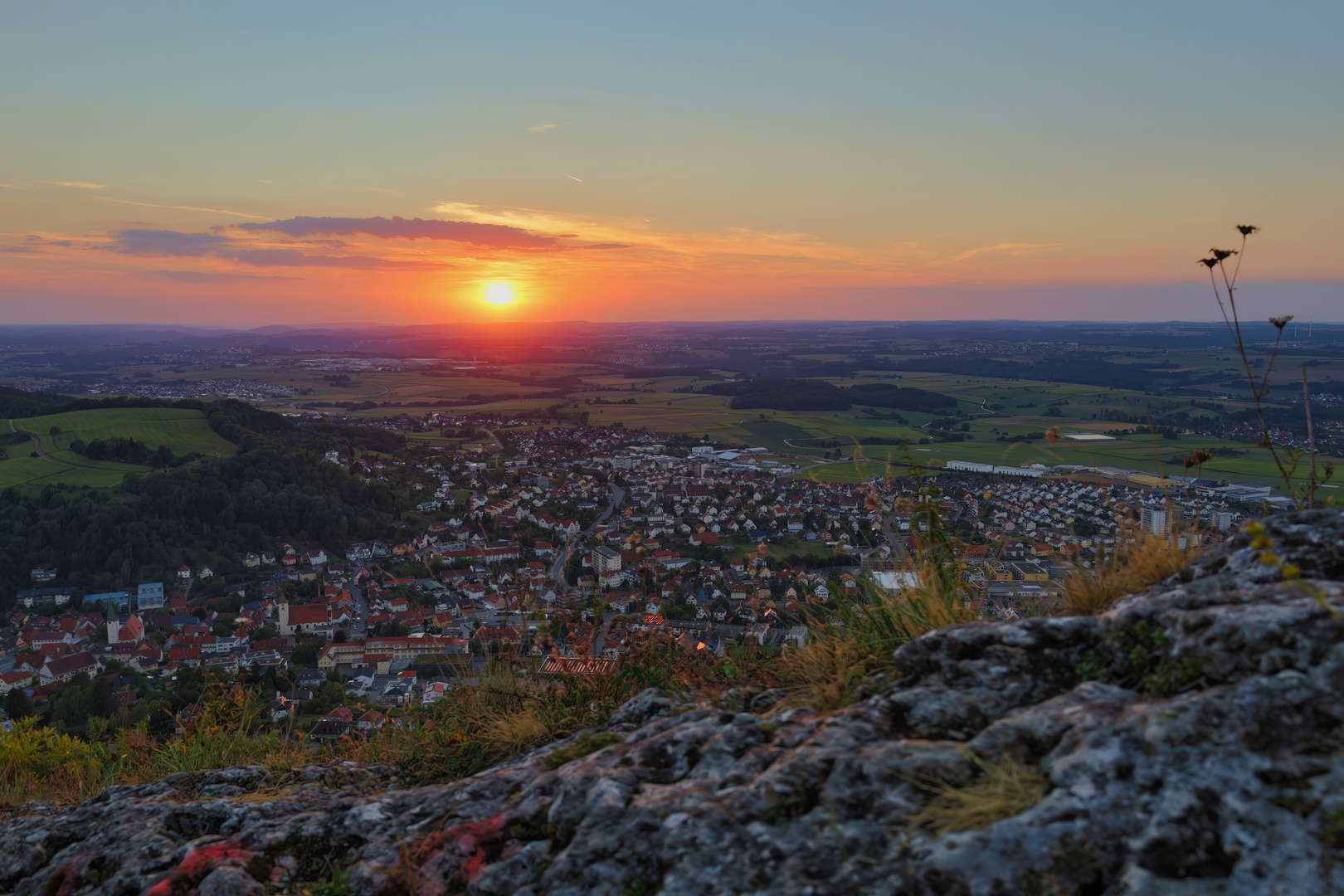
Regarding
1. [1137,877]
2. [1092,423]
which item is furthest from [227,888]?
[1092,423]

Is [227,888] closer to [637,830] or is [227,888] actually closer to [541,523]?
[637,830]

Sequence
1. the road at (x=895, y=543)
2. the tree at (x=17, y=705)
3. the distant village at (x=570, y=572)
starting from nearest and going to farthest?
the road at (x=895, y=543)
the distant village at (x=570, y=572)
the tree at (x=17, y=705)

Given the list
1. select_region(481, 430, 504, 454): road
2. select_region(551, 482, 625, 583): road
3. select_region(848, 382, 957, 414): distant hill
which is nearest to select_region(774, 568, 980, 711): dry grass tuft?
select_region(551, 482, 625, 583): road

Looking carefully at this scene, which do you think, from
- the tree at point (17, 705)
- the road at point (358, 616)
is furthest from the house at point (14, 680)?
the road at point (358, 616)

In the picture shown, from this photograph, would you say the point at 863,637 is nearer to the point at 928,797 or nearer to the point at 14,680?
the point at 928,797

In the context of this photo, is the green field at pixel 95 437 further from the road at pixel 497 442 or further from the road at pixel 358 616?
the road at pixel 358 616

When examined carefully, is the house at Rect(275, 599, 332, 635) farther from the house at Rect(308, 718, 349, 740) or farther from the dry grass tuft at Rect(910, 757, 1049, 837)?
the dry grass tuft at Rect(910, 757, 1049, 837)
